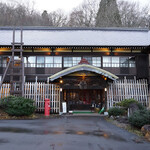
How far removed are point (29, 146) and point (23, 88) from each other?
419 inches

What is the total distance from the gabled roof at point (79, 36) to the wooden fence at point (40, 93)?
16.2 ft

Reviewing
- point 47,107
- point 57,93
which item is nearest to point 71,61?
point 57,93

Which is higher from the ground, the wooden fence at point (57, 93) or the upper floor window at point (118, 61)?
the upper floor window at point (118, 61)

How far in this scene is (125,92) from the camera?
16.5m

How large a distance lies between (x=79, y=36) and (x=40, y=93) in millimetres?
9414

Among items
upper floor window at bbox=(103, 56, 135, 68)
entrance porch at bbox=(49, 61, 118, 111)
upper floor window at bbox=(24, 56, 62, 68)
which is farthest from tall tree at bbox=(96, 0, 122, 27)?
upper floor window at bbox=(24, 56, 62, 68)

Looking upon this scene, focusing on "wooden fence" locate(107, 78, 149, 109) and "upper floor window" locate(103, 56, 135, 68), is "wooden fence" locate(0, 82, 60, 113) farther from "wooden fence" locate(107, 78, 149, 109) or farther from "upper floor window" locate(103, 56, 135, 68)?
"upper floor window" locate(103, 56, 135, 68)

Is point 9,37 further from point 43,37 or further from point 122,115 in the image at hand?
point 122,115

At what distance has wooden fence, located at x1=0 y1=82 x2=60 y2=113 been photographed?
16.2 meters

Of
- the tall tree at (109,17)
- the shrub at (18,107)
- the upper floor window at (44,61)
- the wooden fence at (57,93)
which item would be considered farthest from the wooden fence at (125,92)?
the tall tree at (109,17)

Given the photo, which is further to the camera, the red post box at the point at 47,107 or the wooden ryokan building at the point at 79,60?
the wooden ryokan building at the point at 79,60

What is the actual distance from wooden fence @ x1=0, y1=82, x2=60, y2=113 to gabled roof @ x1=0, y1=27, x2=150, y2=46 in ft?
16.2

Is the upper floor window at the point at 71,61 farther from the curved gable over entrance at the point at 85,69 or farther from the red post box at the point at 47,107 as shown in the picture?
the red post box at the point at 47,107

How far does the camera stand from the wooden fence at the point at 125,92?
16516 mm
